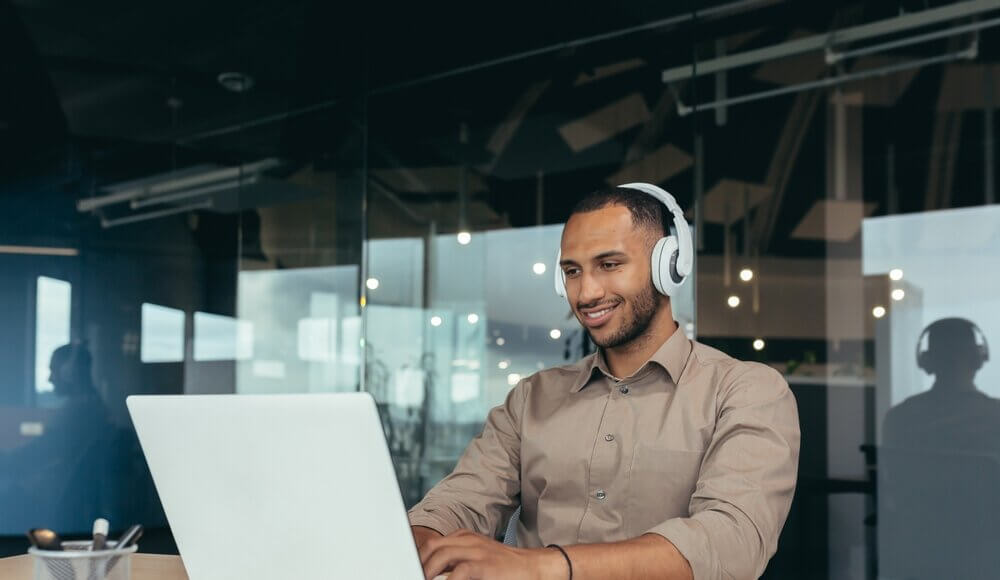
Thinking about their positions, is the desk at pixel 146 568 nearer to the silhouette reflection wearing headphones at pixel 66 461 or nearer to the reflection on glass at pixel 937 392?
the reflection on glass at pixel 937 392

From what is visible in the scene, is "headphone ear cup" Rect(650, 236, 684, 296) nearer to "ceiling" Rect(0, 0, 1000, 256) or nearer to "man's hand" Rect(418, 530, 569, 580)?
"man's hand" Rect(418, 530, 569, 580)

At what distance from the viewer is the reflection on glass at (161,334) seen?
5.08 meters

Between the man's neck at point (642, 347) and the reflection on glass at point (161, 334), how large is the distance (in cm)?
372

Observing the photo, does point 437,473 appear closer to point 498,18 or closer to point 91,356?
point 91,356

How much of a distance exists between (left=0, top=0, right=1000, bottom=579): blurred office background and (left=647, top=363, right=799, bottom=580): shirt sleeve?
213 centimetres

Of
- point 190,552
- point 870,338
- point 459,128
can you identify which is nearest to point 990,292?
point 870,338

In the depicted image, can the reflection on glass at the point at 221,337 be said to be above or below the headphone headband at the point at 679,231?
below

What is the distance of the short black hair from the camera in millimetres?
1864

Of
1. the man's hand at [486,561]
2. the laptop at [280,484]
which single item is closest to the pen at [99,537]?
the laptop at [280,484]

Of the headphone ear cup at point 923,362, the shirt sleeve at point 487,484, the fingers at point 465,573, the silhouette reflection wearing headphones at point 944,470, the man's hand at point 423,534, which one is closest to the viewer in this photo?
the fingers at point 465,573

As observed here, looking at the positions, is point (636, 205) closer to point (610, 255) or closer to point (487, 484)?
point (610, 255)

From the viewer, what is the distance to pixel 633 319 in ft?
6.12

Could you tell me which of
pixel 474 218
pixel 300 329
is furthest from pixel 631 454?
pixel 300 329

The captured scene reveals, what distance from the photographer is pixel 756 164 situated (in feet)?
12.8
